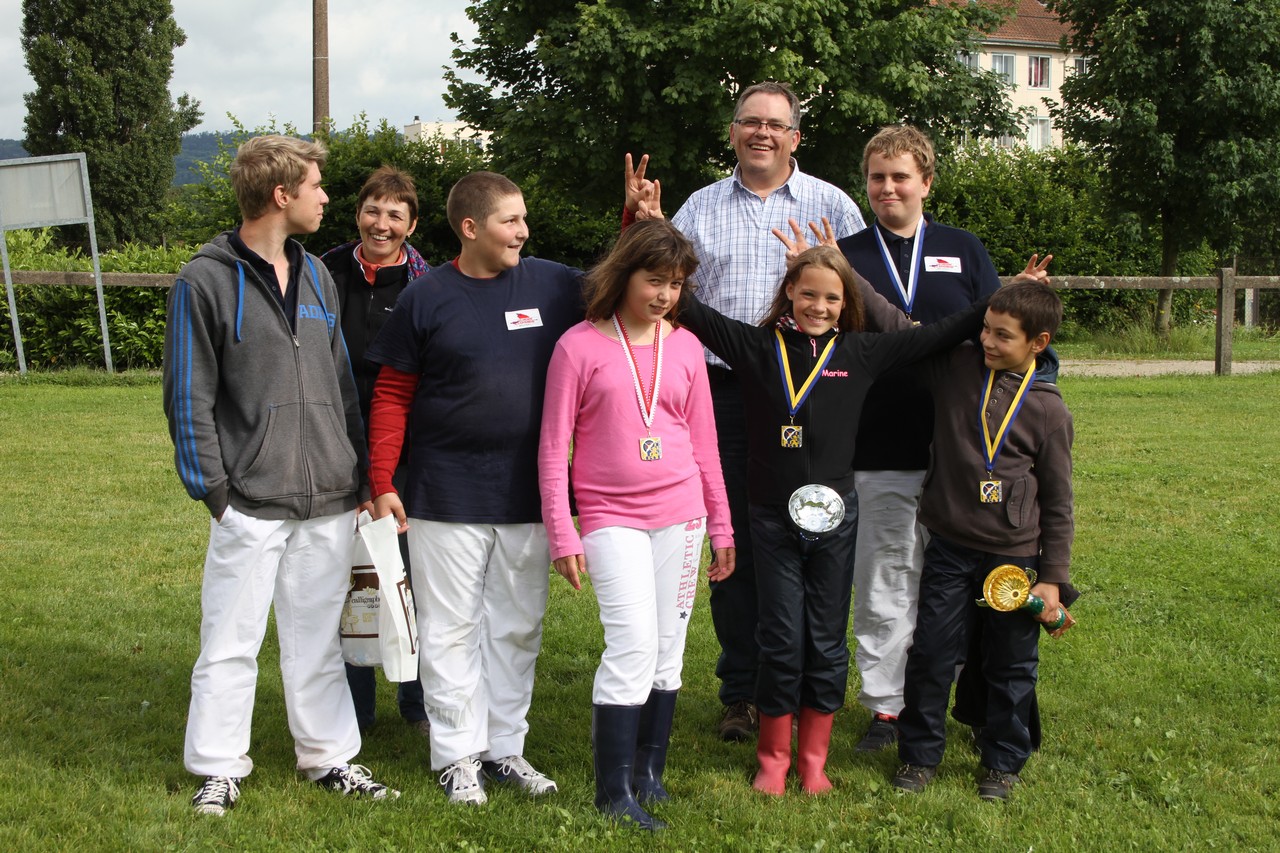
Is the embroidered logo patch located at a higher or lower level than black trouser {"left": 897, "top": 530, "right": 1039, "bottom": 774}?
higher

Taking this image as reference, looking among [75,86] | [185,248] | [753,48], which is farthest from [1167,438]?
[75,86]

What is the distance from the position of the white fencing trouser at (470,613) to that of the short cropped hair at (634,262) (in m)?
0.78

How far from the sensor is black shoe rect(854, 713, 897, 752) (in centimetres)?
433

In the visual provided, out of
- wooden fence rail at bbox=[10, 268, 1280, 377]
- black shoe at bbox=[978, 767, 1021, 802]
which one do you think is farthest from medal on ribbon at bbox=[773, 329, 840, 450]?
wooden fence rail at bbox=[10, 268, 1280, 377]

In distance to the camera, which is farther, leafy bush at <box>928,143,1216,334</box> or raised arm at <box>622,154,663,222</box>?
leafy bush at <box>928,143,1216,334</box>

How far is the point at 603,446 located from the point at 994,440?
1.32 m

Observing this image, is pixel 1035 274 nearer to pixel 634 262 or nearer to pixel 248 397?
pixel 634 262

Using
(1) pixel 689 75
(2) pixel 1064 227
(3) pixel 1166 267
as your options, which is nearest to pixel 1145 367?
(3) pixel 1166 267

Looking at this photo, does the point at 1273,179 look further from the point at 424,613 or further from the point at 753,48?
the point at 424,613

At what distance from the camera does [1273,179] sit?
21031 mm

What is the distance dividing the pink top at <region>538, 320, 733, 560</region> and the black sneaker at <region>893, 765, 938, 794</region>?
119 cm

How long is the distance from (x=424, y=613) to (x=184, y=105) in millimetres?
46737

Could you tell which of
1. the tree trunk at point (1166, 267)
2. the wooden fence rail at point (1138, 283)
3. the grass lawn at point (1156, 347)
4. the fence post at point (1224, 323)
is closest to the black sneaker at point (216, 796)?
the wooden fence rail at point (1138, 283)

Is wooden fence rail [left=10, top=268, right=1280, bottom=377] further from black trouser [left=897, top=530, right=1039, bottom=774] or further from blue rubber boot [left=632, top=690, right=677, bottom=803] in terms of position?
blue rubber boot [left=632, top=690, right=677, bottom=803]
